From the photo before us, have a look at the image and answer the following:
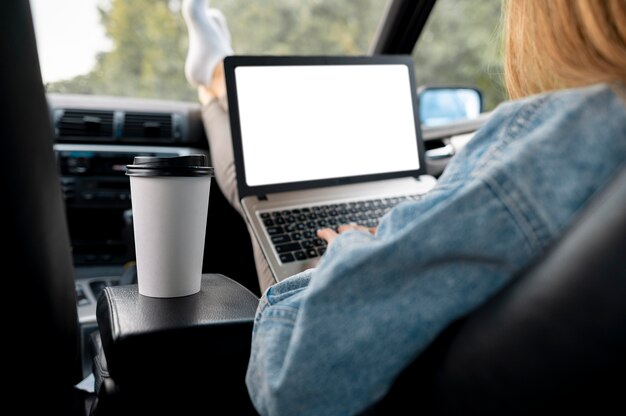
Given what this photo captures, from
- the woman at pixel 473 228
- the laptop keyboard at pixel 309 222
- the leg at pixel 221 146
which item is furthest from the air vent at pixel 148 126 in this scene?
the woman at pixel 473 228

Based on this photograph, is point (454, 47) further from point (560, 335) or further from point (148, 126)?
point (560, 335)

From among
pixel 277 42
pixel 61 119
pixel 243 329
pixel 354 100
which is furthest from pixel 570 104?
pixel 277 42

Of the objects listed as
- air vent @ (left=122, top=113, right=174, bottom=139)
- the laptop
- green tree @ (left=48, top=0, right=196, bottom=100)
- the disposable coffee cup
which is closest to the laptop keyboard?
the laptop

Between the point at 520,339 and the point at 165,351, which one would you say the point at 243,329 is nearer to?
the point at 165,351

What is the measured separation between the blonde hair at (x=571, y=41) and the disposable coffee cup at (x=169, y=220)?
435 millimetres

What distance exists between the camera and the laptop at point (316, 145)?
1285mm

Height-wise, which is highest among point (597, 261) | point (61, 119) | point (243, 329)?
point (597, 261)

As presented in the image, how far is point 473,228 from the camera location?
50cm

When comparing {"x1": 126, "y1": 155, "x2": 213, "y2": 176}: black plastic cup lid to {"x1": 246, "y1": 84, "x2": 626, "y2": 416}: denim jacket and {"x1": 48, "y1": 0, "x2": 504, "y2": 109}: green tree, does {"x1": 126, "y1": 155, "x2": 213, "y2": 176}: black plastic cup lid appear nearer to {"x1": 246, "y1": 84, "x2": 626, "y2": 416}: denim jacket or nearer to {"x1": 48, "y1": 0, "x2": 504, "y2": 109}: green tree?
{"x1": 246, "y1": 84, "x2": 626, "y2": 416}: denim jacket

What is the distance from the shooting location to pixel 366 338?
538 mm

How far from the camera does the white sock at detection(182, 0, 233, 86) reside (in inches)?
80.8

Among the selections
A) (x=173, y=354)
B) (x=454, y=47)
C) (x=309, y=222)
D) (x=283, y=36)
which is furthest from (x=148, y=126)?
(x=454, y=47)

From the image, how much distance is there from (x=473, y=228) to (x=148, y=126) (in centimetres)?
189

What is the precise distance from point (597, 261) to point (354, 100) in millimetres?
1080
